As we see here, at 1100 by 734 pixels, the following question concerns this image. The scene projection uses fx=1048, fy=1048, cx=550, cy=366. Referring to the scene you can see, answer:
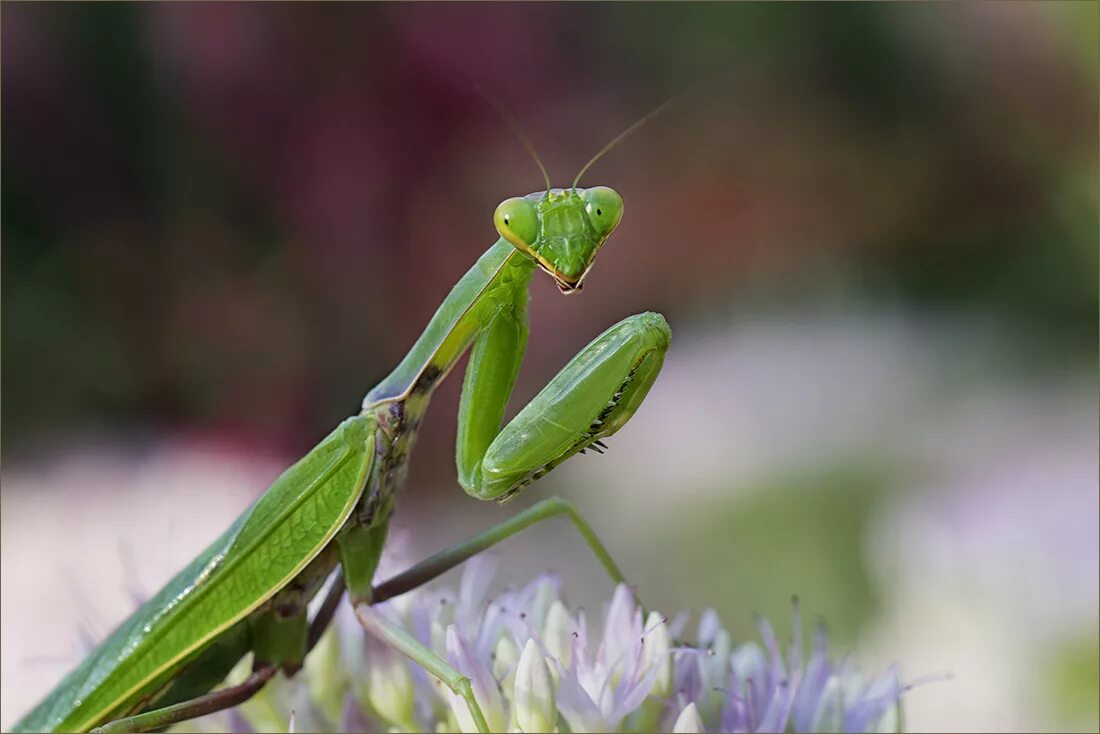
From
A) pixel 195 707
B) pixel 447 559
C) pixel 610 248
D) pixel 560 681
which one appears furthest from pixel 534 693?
pixel 610 248

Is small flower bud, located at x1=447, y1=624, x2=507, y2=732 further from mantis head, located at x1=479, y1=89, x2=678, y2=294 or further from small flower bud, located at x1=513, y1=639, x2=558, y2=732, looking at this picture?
mantis head, located at x1=479, y1=89, x2=678, y2=294

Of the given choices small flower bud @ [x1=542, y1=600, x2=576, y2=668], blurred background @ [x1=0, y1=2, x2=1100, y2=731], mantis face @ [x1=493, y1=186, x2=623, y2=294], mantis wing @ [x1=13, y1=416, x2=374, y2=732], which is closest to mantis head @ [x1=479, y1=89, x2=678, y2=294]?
mantis face @ [x1=493, y1=186, x2=623, y2=294]

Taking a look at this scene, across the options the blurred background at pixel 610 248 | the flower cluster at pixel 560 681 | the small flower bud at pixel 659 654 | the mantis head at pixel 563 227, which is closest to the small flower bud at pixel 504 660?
the flower cluster at pixel 560 681

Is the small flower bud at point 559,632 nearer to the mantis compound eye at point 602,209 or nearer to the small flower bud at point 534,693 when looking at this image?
the small flower bud at point 534,693

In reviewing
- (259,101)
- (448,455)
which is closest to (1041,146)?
(448,455)

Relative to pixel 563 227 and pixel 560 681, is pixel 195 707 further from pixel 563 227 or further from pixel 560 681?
pixel 563 227
